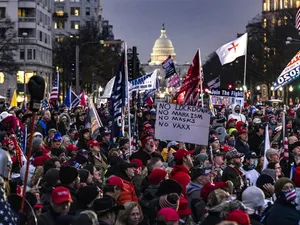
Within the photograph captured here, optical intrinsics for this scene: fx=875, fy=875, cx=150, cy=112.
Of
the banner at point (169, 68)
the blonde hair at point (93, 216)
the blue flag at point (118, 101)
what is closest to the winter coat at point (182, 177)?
the blonde hair at point (93, 216)

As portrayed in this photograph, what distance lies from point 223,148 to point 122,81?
2.49m

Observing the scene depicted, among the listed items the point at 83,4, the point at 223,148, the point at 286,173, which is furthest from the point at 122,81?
→ the point at 83,4

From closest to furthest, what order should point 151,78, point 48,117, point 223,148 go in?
point 223,148
point 48,117
point 151,78

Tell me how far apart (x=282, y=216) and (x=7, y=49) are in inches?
2925

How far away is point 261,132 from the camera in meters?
21.2

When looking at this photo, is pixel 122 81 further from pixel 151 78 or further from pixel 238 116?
pixel 151 78

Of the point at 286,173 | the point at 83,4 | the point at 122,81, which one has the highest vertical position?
the point at 83,4

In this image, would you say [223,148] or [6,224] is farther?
[223,148]

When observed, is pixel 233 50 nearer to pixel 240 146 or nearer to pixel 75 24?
pixel 240 146

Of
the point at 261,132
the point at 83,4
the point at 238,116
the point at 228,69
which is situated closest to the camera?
the point at 261,132

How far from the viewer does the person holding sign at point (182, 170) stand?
11.0 m

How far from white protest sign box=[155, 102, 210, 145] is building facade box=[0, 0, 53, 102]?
79202 mm

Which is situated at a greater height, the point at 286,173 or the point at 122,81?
the point at 122,81

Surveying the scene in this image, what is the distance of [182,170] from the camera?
11.6 m
